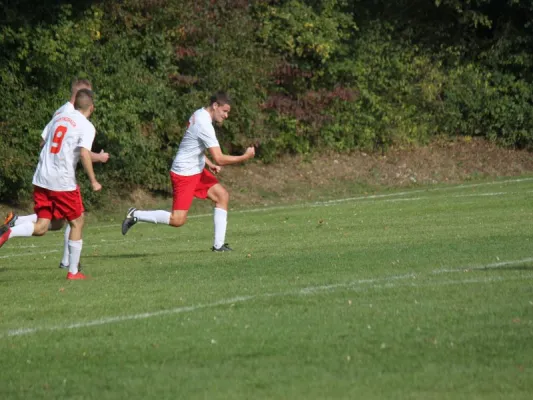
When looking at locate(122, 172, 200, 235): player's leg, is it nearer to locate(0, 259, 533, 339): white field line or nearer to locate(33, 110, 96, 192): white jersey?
locate(33, 110, 96, 192): white jersey

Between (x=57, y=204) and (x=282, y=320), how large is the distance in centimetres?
423

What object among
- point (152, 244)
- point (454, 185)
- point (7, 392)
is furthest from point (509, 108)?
point (7, 392)

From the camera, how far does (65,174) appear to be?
476 inches

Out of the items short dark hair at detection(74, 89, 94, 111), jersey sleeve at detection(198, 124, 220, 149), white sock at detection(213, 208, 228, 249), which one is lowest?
white sock at detection(213, 208, 228, 249)

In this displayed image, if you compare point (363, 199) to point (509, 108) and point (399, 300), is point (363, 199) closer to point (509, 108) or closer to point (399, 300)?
point (509, 108)

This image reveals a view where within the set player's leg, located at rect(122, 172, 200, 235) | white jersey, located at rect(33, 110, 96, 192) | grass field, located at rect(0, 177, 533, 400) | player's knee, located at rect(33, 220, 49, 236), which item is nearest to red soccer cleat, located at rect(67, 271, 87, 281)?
grass field, located at rect(0, 177, 533, 400)

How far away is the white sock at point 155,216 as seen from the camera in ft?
48.3

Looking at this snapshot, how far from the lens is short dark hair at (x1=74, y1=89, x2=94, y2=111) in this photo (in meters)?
12.2

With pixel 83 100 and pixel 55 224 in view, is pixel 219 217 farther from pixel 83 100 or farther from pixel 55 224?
pixel 83 100

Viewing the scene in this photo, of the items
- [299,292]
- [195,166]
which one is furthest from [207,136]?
[299,292]

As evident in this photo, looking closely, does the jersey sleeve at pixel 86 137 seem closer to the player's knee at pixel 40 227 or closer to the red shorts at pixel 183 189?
the player's knee at pixel 40 227

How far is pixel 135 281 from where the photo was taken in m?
11.8

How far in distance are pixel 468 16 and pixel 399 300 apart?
27.3 meters

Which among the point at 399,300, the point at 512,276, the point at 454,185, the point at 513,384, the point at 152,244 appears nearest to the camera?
the point at 513,384
